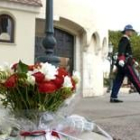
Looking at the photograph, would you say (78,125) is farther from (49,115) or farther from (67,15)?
(67,15)

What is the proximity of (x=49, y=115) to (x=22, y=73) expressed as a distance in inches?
14.2

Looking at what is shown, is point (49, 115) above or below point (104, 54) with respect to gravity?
below

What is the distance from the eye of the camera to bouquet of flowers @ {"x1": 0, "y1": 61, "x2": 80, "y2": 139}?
340cm

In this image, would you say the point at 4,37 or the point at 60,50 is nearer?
the point at 4,37

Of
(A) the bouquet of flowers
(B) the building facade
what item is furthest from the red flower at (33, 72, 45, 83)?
(B) the building facade

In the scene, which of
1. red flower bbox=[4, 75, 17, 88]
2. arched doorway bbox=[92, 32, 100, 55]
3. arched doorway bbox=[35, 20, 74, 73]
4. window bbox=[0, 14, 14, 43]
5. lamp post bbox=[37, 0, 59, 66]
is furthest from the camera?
arched doorway bbox=[92, 32, 100, 55]

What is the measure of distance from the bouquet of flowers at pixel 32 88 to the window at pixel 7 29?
14750 millimetres

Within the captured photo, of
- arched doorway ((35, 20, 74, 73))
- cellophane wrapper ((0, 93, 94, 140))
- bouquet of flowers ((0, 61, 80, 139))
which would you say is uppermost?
arched doorway ((35, 20, 74, 73))

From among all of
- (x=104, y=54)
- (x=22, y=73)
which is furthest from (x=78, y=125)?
(x=104, y=54)

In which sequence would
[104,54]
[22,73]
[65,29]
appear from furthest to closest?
[104,54]
[65,29]
[22,73]

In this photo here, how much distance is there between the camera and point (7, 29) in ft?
60.1

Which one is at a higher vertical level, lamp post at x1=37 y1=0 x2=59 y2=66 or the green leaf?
lamp post at x1=37 y1=0 x2=59 y2=66

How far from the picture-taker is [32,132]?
346 centimetres

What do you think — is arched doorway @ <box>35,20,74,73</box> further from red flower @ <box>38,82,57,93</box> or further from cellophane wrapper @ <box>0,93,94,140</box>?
red flower @ <box>38,82,57,93</box>
